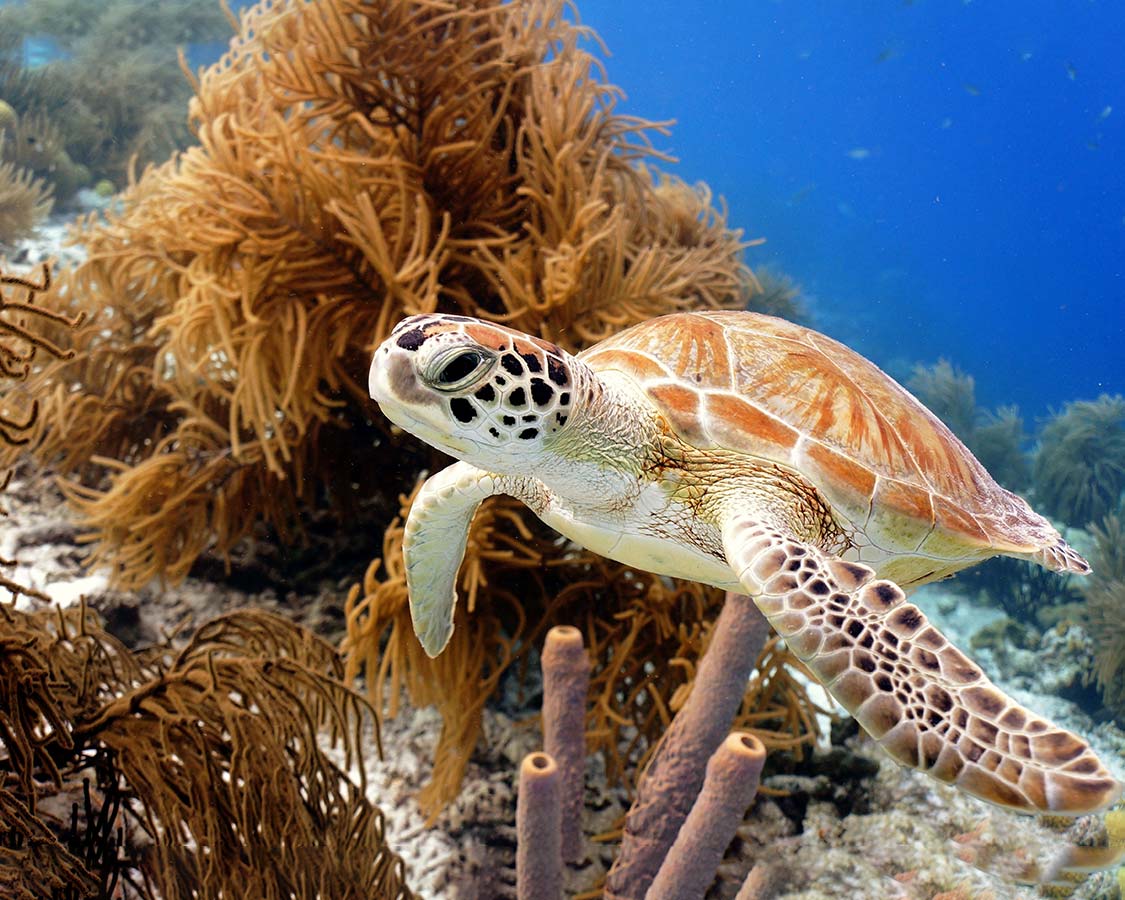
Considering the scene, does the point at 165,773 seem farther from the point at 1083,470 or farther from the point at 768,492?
the point at 1083,470

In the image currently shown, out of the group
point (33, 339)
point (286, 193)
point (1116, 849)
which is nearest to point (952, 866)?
point (1116, 849)

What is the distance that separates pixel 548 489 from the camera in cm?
166

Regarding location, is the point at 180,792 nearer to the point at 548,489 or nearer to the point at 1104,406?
the point at 548,489

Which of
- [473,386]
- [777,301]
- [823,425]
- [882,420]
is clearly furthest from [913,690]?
[777,301]

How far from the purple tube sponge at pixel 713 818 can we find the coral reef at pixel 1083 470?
9284 millimetres

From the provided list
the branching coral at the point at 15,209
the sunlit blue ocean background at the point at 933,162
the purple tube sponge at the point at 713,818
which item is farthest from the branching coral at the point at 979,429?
the sunlit blue ocean background at the point at 933,162

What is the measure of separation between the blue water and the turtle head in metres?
27.7

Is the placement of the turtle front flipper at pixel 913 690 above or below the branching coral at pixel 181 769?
above

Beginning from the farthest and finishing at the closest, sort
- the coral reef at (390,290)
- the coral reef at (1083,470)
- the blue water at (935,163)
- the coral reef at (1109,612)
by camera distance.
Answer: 1. the blue water at (935,163)
2. the coral reef at (1083,470)
3. the coral reef at (1109,612)
4. the coral reef at (390,290)

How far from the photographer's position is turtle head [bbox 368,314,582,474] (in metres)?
1.17

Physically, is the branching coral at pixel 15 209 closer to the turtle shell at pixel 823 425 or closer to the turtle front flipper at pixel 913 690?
the turtle shell at pixel 823 425

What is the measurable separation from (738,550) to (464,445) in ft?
1.82

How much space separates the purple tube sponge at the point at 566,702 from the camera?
1.90 metres

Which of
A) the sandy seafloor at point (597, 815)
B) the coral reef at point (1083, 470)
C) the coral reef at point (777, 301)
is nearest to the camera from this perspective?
the sandy seafloor at point (597, 815)
